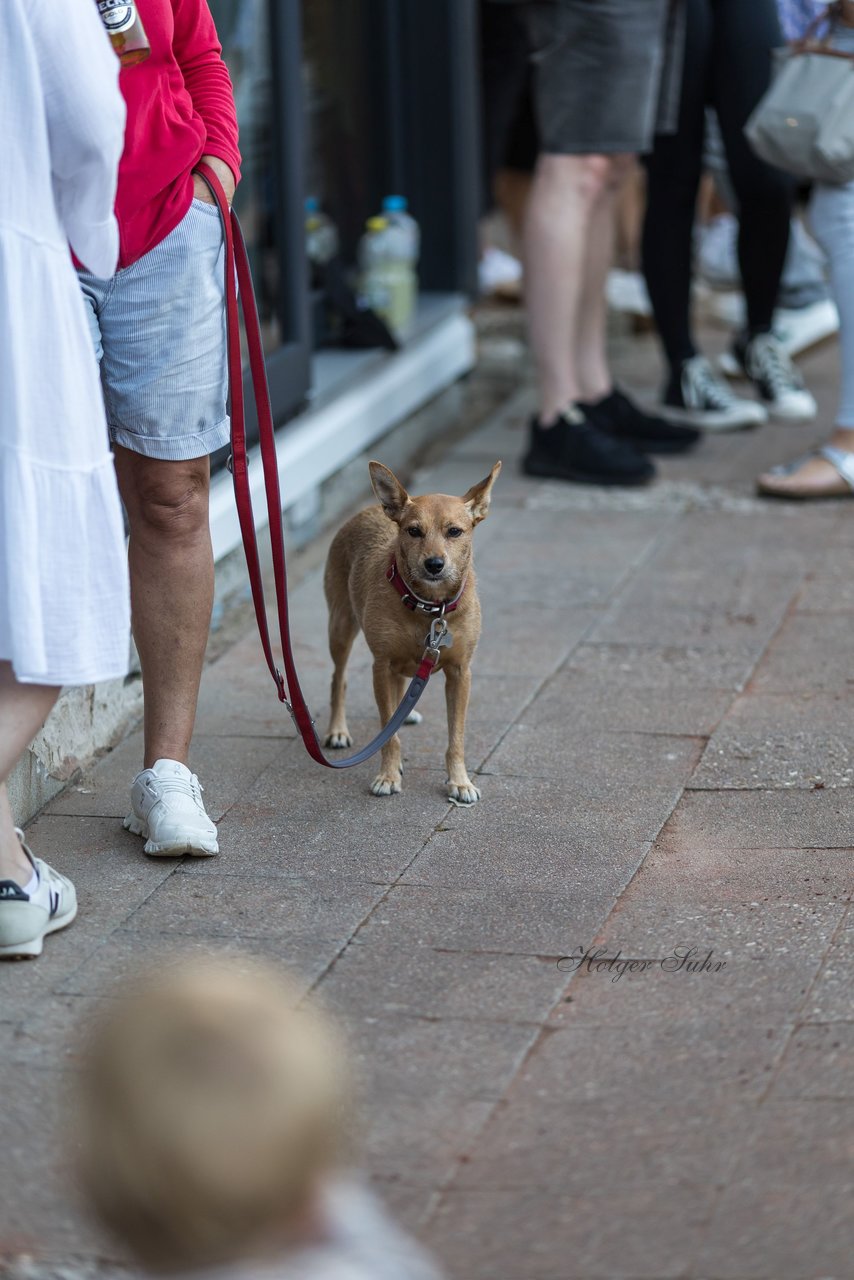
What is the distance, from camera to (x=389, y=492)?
11.6 feet

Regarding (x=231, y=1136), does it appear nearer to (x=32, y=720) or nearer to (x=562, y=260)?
(x=32, y=720)

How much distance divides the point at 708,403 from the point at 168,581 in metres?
3.63

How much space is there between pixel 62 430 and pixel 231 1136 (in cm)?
132

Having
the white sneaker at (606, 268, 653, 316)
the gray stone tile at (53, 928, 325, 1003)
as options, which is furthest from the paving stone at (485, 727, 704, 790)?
the white sneaker at (606, 268, 653, 316)

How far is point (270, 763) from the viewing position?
12.4 feet

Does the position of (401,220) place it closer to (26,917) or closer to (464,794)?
(464,794)

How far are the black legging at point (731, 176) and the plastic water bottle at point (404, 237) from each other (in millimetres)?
938

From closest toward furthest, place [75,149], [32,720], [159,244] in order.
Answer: [75,149], [32,720], [159,244]

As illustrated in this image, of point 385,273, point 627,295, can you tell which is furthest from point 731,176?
point 627,295

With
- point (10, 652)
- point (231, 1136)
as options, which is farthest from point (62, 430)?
point (231, 1136)

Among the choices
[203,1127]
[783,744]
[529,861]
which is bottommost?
[783,744]

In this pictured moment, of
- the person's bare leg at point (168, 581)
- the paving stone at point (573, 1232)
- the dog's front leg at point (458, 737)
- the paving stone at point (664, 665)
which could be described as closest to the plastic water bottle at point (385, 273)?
the paving stone at point (664, 665)

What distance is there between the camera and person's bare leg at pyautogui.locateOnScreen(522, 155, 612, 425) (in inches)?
221
